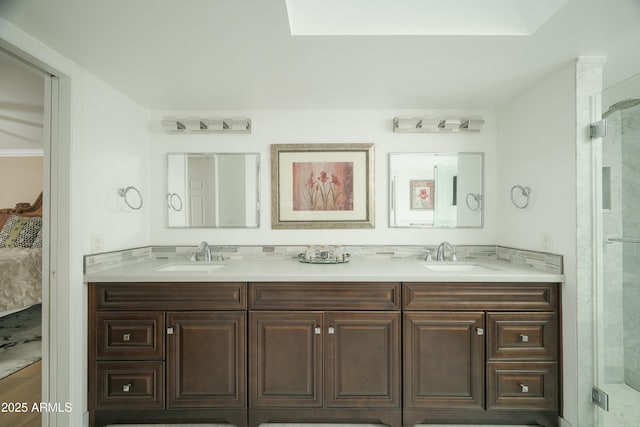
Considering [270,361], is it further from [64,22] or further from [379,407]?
[64,22]

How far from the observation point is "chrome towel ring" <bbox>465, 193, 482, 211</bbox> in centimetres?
248

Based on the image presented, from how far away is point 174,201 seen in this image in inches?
98.7

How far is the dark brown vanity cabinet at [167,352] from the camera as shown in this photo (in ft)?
5.92

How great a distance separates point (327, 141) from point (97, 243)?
5.87 feet

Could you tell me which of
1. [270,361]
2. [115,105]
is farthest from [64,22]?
[270,361]

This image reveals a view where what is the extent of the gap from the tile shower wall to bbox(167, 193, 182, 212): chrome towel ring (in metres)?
2.95

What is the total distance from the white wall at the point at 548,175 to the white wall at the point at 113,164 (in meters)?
2.91

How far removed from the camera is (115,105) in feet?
6.93

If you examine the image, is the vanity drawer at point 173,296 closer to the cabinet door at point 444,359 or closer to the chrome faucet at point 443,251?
the cabinet door at point 444,359

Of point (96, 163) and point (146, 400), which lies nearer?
point (146, 400)

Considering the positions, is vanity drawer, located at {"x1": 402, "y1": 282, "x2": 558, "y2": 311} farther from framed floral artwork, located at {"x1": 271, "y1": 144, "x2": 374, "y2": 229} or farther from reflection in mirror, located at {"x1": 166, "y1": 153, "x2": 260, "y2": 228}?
reflection in mirror, located at {"x1": 166, "y1": 153, "x2": 260, "y2": 228}

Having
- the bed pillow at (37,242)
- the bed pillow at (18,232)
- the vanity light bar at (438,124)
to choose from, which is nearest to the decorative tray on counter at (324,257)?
the vanity light bar at (438,124)

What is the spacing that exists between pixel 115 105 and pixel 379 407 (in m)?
2.67

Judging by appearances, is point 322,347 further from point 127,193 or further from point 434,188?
point 127,193
